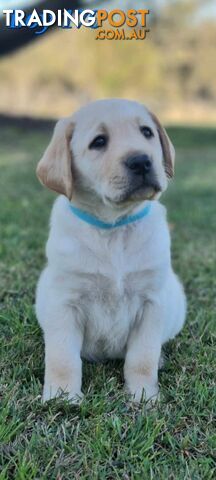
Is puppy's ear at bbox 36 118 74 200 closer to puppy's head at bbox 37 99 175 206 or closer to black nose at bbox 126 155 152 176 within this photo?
puppy's head at bbox 37 99 175 206

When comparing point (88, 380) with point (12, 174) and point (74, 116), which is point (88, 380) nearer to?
point (74, 116)

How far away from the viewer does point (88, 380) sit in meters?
2.54

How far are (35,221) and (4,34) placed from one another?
10268mm

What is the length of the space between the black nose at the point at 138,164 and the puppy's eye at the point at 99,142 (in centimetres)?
21

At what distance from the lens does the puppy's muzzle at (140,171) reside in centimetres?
223

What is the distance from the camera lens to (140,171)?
224 cm

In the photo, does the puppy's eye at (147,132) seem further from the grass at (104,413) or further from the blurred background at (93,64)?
the blurred background at (93,64)

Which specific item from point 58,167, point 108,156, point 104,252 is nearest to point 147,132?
point 108,156

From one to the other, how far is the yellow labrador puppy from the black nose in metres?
0.05

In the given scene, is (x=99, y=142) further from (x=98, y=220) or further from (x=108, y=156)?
(x=98, y=220)

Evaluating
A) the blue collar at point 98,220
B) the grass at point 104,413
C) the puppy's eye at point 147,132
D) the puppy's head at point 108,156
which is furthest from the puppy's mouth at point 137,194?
the grass at point 104,413

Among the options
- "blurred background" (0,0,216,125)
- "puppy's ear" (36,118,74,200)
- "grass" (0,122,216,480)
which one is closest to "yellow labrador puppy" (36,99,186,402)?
"puppy's ear" (36,118,74,200)

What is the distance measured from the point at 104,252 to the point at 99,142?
0.46 metres

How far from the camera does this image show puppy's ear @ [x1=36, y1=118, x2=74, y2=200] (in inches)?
92.7
